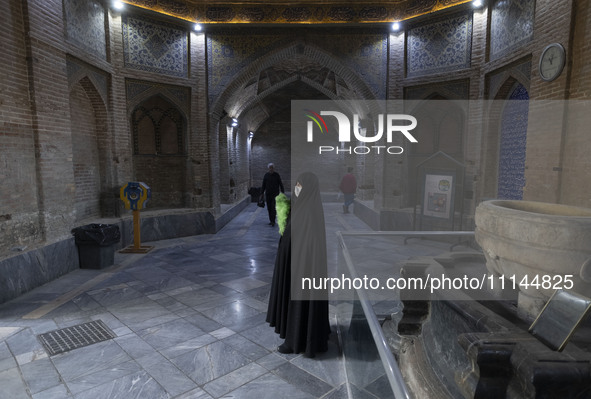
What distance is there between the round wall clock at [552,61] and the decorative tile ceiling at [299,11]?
4.14m

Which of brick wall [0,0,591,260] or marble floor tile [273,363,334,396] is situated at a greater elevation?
brick wall [0,0,591,260]

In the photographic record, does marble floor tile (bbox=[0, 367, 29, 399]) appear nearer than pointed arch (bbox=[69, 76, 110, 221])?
Yes

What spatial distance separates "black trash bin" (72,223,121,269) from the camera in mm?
6324

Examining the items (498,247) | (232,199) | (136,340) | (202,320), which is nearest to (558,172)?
(498,247)

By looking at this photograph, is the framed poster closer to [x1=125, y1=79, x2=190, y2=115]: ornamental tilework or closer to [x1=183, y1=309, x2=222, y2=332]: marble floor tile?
[x1=183, y1=309, x2=222, y2=332]: marble floor tile

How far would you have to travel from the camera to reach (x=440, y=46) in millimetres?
8883

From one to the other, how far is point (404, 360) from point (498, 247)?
106 cm

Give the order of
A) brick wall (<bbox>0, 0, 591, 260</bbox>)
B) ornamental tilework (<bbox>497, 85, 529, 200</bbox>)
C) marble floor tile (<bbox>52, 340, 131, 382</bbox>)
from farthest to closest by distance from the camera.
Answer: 1. ornamental tilework (<bbox>497, 85, 529, 200</bbox>)
2. brick wall (<bbox>0, 0, 591, 260</bbox>)
3. marble floor tile (<bbox>52, 340, 131, 382</bbox>)

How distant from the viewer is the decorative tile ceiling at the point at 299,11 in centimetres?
928

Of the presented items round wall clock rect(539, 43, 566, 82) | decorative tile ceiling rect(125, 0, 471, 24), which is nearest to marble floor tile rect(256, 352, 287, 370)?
round wall clock rect(539, 43, 566, 82)

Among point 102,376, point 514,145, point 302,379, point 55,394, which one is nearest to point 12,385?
point 55,394

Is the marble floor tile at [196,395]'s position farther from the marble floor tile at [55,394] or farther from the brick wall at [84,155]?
the brick wall at [84,155]

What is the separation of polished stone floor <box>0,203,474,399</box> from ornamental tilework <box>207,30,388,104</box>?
518 cm

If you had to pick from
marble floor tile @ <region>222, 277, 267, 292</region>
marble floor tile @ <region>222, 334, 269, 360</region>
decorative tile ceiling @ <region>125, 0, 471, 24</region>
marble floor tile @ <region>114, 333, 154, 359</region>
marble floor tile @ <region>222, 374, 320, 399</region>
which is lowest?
marble floor tile @ <region>222, 374, 320, 399</region>
